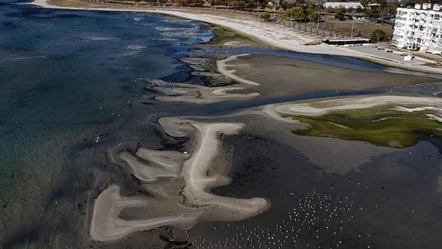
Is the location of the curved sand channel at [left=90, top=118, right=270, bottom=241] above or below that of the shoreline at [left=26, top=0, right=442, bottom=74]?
below

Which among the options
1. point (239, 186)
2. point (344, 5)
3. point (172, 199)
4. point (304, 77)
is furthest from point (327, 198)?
point (344, 5)

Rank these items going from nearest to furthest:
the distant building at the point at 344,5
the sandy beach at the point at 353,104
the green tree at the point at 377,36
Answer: the sandy beach at the point at 353,104 < the green tree at the point at 377,36 < the distant building at the point at 344,5

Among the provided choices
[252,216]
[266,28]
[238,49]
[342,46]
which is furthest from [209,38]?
[252,216]

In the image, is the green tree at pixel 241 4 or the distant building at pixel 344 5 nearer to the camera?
the distant building at pixel 344 5

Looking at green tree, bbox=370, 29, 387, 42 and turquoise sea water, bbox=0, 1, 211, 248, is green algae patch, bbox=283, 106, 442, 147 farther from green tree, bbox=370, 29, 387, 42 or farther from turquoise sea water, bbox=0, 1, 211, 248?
green tree, bbox=370, 29, 387, 42

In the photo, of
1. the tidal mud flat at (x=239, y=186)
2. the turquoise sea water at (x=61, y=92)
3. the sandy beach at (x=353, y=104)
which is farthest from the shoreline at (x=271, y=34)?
the tidal mud flat at (x=239, y=186)

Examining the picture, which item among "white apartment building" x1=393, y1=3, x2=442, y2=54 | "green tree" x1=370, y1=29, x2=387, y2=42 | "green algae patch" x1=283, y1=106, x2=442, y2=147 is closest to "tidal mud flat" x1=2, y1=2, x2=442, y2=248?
"green algae patch" x1=283, y1=106, x2=442, y2=147

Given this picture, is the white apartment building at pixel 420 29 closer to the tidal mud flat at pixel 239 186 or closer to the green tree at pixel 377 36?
the green tree at pixel 377 36
